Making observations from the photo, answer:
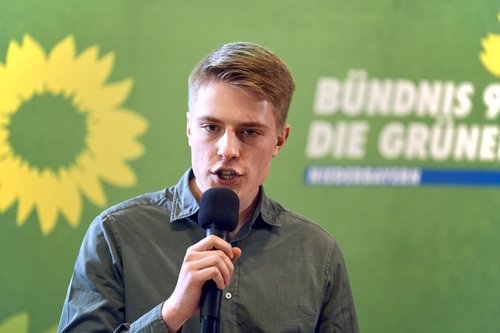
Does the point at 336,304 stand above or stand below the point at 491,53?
below

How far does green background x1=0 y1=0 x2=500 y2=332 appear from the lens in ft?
11.0

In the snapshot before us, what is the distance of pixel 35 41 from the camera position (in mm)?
3342

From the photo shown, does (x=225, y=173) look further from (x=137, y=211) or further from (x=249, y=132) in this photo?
(x=137, y=211)

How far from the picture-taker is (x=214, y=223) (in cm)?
147

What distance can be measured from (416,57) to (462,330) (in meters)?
1.42

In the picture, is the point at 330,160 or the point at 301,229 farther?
the point at 330,160

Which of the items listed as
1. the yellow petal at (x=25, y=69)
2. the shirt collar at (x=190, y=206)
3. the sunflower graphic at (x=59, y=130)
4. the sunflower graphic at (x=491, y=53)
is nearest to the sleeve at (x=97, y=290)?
the shirt collar at (x=190, y=206)

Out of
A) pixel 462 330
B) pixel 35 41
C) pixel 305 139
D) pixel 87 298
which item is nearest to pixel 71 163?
pixel 35 41

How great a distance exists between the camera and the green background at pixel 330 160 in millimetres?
3344

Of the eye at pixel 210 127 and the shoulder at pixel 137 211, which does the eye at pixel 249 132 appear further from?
the shoulder at pixel 137 211

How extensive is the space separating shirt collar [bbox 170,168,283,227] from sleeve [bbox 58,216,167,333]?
19cm

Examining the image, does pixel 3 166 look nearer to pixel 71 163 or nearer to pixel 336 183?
pixel 71 163

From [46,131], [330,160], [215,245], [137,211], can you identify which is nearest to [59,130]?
[46,131]

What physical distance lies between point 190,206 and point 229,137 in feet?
0.87
